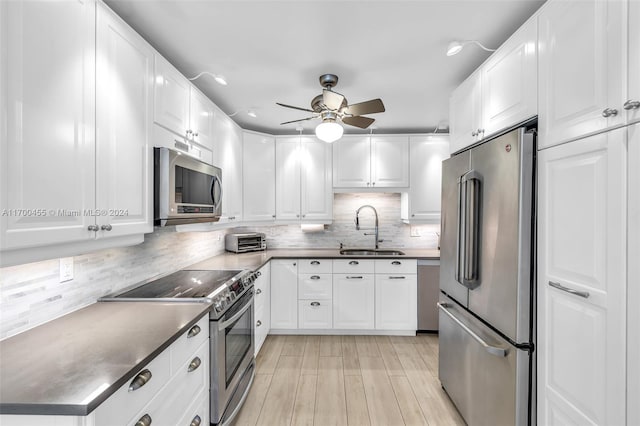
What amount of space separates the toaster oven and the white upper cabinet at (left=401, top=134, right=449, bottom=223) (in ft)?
6.43

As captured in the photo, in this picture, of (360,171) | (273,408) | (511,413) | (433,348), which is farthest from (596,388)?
(360,171)

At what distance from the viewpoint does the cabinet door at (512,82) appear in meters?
1.39

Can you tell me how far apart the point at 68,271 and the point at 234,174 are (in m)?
1.83

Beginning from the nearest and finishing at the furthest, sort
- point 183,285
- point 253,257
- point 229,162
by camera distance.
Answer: point 183,285 → point 229,162 → point 253,257

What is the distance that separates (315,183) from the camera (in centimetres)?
370

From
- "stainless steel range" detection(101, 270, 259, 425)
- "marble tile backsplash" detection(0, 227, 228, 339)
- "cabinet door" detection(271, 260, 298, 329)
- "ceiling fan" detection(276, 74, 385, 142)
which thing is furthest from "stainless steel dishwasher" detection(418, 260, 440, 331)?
"marble tile backsplash" detection(0, 227, 228, 339)

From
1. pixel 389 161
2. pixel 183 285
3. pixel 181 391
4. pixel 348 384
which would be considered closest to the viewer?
pixel 181 391

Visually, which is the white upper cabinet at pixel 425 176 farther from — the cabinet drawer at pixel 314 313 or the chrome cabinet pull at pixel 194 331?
the chrome cabinet pull at pixel 194 331

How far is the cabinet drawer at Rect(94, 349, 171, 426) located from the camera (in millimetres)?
863

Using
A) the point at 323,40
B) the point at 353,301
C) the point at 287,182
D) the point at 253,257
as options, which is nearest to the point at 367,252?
the point at 353,301

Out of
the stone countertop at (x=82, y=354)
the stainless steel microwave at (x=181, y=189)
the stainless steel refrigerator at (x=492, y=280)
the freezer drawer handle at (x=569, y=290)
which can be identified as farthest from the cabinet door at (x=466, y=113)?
the stone countertop at (x=82, y=354)

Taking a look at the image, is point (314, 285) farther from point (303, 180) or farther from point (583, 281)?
point (583, 281)

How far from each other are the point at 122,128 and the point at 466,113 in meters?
2.13

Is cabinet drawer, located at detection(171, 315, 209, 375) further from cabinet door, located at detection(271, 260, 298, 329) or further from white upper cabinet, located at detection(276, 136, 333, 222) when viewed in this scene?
white upper cabinet, located at detection(276, 136, 333, 222)
